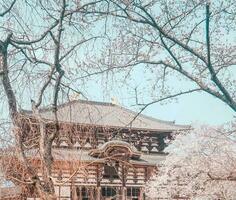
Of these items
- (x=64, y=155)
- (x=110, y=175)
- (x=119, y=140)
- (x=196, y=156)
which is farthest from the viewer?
(x=110, y=175)

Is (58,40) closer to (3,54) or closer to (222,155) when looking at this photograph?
(3,54)

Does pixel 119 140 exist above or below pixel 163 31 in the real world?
below

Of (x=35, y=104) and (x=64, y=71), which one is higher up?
(x=64, y=71)

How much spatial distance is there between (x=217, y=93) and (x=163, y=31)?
127 cm

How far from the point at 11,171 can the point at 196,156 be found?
15.6 meters

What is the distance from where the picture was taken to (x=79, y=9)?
632 centimetres

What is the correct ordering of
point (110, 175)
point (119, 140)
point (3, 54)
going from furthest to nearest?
point (110, 175), point (119, 140), point (3, 54)

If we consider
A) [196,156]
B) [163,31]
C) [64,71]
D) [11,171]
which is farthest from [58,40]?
[196,156]

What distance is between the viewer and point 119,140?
22.9 metres

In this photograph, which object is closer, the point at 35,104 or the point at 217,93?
the point at 35,104

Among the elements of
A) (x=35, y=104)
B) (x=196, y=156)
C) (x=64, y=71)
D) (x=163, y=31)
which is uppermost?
(x=163, y=31)

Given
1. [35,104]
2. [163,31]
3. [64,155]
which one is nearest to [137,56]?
[163,31]

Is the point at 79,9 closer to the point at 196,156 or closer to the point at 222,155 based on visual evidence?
the point at 222,155

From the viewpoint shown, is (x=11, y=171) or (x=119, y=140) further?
(x=119, y=140)
